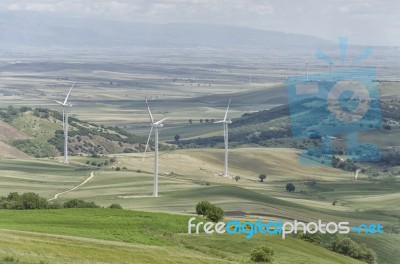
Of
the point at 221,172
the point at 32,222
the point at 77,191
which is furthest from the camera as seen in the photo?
the point at 221,172

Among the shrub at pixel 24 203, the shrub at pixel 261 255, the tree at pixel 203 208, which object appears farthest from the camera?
the shrub at pixel 24 203

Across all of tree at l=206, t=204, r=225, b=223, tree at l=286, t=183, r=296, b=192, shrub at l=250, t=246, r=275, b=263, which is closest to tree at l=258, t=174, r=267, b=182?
tree at l=286, t=183, r=296, b=192

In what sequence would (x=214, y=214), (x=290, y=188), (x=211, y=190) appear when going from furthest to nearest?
(x=290, y=188)
(x=211, y=190)
(x=214, y=214)

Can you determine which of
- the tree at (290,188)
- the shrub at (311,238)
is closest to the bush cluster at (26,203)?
the shrub at (311,238)

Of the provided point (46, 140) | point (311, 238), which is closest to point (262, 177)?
point (46, 140)

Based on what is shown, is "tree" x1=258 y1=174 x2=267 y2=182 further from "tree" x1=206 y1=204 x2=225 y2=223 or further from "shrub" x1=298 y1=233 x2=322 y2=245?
"shrub" x1=298 y1=233 x2=322 y2=245

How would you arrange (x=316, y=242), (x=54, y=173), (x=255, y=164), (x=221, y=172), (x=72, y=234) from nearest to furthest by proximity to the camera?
(x=72, y=234) → (x=316, y=242) → (x=54, y=173) → (x=221, y=172) → (x=255, y=164)

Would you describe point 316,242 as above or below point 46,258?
below

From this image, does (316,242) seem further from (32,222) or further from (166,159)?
(166,159)

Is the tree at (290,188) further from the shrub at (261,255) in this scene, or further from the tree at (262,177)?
the shrub at (261,255)

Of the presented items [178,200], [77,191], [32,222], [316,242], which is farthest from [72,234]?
[77,191]
